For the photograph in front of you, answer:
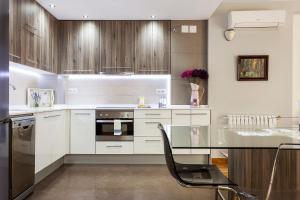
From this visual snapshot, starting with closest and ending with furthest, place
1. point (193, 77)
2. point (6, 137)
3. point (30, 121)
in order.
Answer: point (6, 137) < point (30, 121) < point (193, 77)

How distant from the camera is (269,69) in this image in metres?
4.80

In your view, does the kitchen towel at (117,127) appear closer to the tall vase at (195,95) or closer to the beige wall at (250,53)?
the tall vase at (195,95)

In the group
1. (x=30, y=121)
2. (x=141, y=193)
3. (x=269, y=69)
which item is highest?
(x=269, y=69)

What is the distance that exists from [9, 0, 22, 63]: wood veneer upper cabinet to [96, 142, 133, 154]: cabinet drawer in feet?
6.05

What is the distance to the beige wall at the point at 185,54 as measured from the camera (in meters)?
4.93

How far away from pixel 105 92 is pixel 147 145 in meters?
1.31

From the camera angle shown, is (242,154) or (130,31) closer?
(242,154)

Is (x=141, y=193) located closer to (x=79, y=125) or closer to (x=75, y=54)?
(x=79, y=125)

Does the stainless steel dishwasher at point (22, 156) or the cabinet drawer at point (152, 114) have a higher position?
the cabinet drawer at point (152, 114)

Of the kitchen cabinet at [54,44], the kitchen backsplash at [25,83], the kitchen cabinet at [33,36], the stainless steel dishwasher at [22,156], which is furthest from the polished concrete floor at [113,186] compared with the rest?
the kitchen cabinet at [54,44]

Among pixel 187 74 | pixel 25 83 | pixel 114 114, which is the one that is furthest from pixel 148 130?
pixel 25 83

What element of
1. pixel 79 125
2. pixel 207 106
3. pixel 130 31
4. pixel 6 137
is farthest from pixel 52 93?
pixel 207 106

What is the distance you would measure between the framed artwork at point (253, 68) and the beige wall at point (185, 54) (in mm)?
608

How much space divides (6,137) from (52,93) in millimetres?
2275
